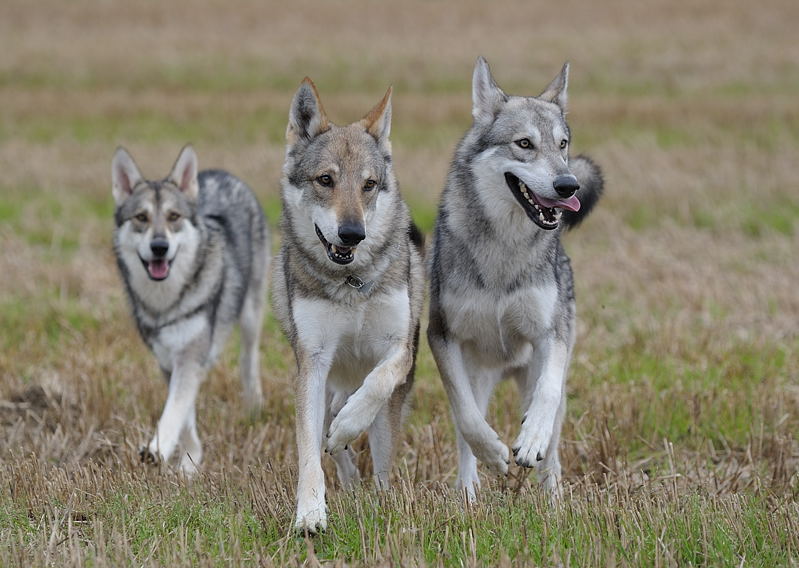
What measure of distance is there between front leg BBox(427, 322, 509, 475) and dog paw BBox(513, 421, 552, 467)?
0.25 m

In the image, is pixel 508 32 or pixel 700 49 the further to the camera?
pixel 508 32

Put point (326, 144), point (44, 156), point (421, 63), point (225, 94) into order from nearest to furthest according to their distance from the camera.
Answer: point (326, 144) < point (44, 156) < point (225, 94) < point (421, 63)

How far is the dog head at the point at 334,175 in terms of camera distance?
5.15m

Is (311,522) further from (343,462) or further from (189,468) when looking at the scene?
(189,468)

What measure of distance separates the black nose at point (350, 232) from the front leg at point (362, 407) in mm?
675

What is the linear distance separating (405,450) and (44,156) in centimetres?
1213

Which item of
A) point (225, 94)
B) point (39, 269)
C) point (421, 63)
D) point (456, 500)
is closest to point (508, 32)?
point (421, 63)

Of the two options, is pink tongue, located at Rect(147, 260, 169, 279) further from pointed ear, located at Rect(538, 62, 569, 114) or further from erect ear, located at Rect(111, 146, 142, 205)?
pointed ear, located at Rect(538, 62, 569, 114)

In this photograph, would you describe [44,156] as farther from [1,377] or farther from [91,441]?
[91,441]

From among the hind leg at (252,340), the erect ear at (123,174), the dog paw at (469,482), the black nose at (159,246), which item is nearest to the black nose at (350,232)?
the dog paw at (469,482)

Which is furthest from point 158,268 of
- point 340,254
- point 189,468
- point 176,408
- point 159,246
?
point 340,254

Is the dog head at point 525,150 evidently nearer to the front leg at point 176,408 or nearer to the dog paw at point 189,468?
the dog paw at point 189,468

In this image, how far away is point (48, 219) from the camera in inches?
516

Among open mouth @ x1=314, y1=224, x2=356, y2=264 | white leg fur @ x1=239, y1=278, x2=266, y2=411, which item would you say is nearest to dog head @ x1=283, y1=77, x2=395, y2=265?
open mouth @ x1=314, y1=224, x2=356, y2=264
